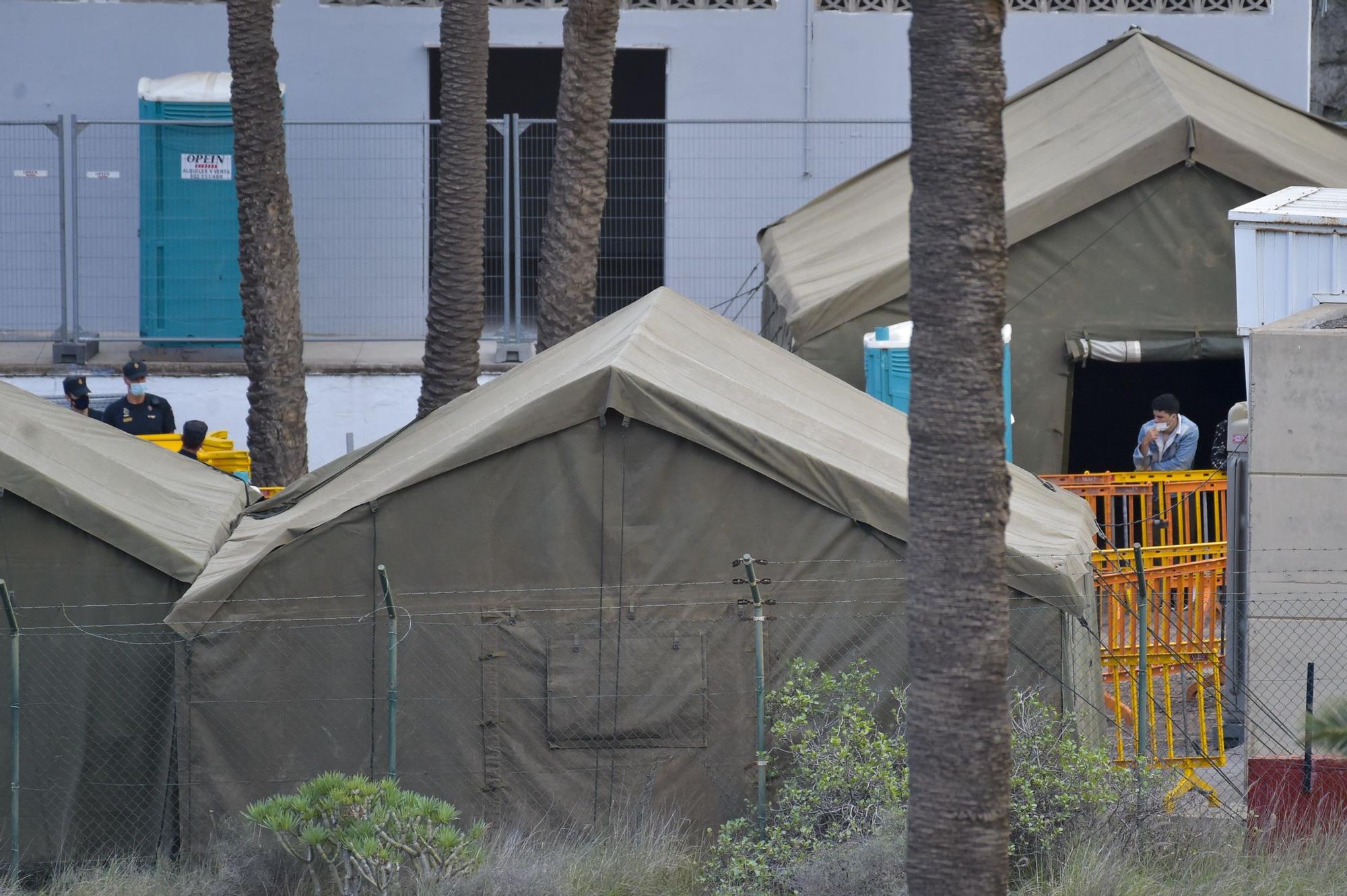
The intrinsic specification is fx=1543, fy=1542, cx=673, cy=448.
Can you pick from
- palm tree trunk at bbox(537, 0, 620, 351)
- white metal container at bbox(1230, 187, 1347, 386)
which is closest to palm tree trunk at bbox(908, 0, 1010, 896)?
white metal container at bbox(1230, 187, 1347, 386)

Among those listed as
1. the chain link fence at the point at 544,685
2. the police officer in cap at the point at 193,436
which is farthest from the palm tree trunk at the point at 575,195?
the chain link fence at the point at 544,685

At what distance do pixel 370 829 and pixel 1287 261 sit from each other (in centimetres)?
643

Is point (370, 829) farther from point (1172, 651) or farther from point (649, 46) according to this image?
point (649, 46)

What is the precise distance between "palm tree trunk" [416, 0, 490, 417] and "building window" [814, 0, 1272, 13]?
6353 millimetres

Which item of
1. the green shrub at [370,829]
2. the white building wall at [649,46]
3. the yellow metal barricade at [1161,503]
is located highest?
the white building wall at [649,46]

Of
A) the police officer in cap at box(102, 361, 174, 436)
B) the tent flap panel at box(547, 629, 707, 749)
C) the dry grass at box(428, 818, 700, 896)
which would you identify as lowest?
the dry grass at box(428, 818, 700, 896)

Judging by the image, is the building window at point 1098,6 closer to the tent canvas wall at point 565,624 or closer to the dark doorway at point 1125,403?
the dark doorway at point 1125,403

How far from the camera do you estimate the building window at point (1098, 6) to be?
18.2 metres

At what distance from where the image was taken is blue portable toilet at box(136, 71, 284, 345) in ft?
52.4

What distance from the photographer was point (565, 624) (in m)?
7.32

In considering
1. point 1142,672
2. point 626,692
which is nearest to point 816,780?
point 626,692

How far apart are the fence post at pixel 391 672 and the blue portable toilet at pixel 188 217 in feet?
31.2

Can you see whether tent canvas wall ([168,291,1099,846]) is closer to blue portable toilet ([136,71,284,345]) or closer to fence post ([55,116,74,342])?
blue portable toilet ([136,71,284,345])

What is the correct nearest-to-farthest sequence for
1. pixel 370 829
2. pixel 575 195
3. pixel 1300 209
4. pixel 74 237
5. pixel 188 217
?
pixel 370 829 → pixel 1300 209 → pixel 575 195 → pixel 74 237 → pixel 188 217
